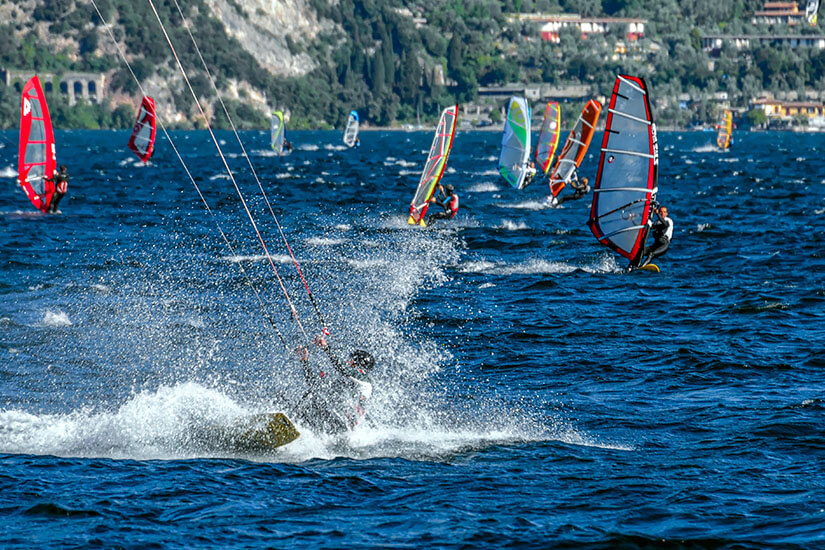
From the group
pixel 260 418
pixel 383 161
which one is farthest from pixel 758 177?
pixel 260 418

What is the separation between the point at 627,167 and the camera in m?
23.4

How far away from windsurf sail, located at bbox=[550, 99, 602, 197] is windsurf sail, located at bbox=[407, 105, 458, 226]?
37.8 ft

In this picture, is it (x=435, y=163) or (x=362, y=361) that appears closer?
(x=362, y=361)

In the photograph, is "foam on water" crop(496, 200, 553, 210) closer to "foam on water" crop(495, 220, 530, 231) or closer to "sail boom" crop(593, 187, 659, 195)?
"foam on water" crop(495, 220, 530, 231)

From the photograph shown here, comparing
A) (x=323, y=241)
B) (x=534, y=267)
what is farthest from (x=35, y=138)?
(x=534, y=267)

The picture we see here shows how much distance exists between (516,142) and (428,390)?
34.1 m

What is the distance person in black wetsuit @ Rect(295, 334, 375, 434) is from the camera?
15.2 meters

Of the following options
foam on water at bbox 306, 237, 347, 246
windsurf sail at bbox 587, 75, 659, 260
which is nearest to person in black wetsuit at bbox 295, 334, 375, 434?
windsurf sail at bbox 587, 75, 659, 260

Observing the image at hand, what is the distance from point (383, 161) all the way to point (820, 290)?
248 ft

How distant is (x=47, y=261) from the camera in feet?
102

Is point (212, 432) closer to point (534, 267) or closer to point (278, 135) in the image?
point (534, 267)

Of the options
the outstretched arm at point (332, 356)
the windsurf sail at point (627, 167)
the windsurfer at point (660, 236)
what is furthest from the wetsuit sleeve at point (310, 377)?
the windsurfer at point (660, 236)

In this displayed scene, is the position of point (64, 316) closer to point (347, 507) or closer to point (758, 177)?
point (347, 507)

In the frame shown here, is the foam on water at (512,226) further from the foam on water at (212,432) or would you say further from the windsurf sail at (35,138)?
the foam on water at (212,432)
